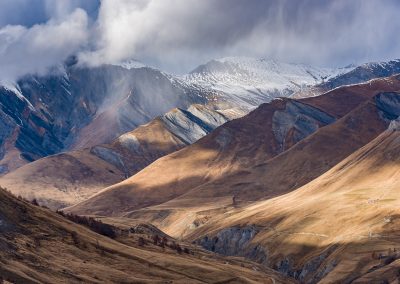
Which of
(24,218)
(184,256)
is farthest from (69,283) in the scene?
(184,256)

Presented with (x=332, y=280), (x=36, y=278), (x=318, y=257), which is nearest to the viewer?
(x=36, y=278)

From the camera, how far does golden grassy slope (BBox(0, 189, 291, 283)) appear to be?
9825 centimetres

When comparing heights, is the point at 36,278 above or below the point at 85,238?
below

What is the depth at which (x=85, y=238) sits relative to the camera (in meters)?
127

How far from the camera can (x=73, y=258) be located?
365 ft

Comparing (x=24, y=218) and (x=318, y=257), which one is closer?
(x=24, y=218)

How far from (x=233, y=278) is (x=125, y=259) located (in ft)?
65.7

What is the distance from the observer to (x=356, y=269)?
172125 mm

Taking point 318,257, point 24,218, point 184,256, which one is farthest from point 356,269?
point 24,218

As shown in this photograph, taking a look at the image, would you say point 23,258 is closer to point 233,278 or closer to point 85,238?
point 85,238

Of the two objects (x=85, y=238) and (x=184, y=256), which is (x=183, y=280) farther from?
(x=184, y=256)

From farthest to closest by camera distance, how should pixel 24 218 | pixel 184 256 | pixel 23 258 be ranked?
1. pixel 184 256
2. pixel 24 218
3. pixel 23 258

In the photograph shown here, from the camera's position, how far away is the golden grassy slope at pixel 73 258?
9825 centimetres

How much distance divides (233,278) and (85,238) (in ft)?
86.1
